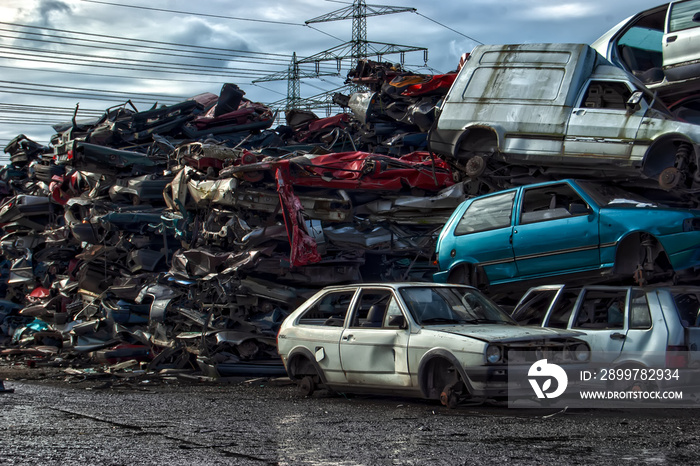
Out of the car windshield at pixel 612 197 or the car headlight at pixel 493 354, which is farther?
the car windshield at pixel 612 197

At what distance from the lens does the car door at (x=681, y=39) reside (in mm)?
10180

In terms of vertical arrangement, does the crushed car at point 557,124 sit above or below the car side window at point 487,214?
above

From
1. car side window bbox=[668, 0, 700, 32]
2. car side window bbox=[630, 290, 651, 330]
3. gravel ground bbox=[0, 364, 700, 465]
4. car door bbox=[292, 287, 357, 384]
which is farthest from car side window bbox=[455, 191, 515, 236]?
car side window bbox=[668, 0, 700, 32]

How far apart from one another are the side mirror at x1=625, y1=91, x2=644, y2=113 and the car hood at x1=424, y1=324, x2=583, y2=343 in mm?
3960

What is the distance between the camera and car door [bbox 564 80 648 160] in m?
10.2

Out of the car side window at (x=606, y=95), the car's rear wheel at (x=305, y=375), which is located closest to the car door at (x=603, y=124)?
the car side window at (x=606, y=95)

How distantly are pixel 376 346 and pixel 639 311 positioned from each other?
8.18 ft

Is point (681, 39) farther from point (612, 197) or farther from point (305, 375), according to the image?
point (305, 375)

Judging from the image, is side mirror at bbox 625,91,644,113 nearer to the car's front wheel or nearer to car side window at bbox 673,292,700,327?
car side window at bbox 673,292,700,327

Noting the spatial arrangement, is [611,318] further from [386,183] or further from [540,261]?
[386,183]

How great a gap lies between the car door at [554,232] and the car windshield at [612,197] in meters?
0.14

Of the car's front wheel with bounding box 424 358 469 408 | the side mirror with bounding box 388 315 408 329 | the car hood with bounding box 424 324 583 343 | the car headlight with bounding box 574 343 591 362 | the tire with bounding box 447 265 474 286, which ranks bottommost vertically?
the car's front wheel with bounding box 424 358 469 408

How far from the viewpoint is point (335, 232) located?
1268 cm

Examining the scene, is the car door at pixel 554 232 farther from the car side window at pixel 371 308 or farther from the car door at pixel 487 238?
the car side window at pixel 371 308
